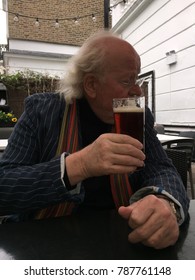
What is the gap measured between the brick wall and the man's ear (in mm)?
12369

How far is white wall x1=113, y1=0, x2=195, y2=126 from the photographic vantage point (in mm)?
6113

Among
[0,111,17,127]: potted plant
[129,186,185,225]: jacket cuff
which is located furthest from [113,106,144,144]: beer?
[0,111,17,127]: potted plant

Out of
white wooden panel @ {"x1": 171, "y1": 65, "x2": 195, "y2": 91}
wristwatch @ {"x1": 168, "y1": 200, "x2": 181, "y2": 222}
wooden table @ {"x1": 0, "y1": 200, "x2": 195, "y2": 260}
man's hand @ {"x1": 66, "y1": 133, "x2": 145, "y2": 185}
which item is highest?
white wooden panel @ {"x1": 171, "y1": 65, "x2": 195, "y2": 91}

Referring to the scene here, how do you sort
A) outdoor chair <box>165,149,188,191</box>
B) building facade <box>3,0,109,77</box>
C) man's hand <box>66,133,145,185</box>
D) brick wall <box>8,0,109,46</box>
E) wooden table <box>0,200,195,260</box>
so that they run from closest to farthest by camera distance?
wooden table <box>0,200,195,260</box> → man's hand <box>66,133,145,185</box> → outdoor chair <box>165,149,188,191</box> → building facade <box>3,0,109,77</box> → brick wall <box>8,0,109,46</box>

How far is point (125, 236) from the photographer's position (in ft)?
2.85

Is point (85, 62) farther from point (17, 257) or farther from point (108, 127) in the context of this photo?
point (17, 257)

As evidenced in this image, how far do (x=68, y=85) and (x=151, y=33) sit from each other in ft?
22.8

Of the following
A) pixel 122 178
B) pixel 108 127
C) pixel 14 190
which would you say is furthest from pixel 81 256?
pixel 108 127

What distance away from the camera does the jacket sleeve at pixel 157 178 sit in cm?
105

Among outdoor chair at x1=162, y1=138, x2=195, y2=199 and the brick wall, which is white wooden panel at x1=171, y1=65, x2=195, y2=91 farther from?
the brick wall

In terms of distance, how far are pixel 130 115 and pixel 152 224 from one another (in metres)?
0.33

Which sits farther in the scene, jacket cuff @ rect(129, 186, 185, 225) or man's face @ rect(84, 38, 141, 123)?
man's face @ rect(84, 38, 141, 123)

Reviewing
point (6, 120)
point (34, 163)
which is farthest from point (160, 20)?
point (34, 163)

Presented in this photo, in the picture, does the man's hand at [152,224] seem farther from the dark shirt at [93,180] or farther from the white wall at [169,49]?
the white wall at [169,49]
